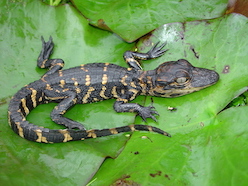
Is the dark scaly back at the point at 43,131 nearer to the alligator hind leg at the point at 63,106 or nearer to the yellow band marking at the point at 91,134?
the yellow band marking at the point at 91,134

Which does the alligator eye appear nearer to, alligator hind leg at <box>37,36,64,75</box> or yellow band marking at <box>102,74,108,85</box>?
yellow band marking at <box>102,74,108,85</box>

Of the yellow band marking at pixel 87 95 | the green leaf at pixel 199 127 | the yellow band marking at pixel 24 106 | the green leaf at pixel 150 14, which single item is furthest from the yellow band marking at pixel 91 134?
the green leaf at pixel 150 14

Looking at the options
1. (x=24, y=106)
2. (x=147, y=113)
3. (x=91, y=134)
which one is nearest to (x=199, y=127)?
(x=147, y=113)

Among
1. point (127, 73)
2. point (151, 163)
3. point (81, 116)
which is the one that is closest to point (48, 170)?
point (81, 116)

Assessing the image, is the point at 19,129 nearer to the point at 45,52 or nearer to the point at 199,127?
the point at 45,52

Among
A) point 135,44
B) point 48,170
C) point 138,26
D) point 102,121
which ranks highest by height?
point 138,26

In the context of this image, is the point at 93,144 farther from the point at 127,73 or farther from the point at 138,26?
the point at 138,26
